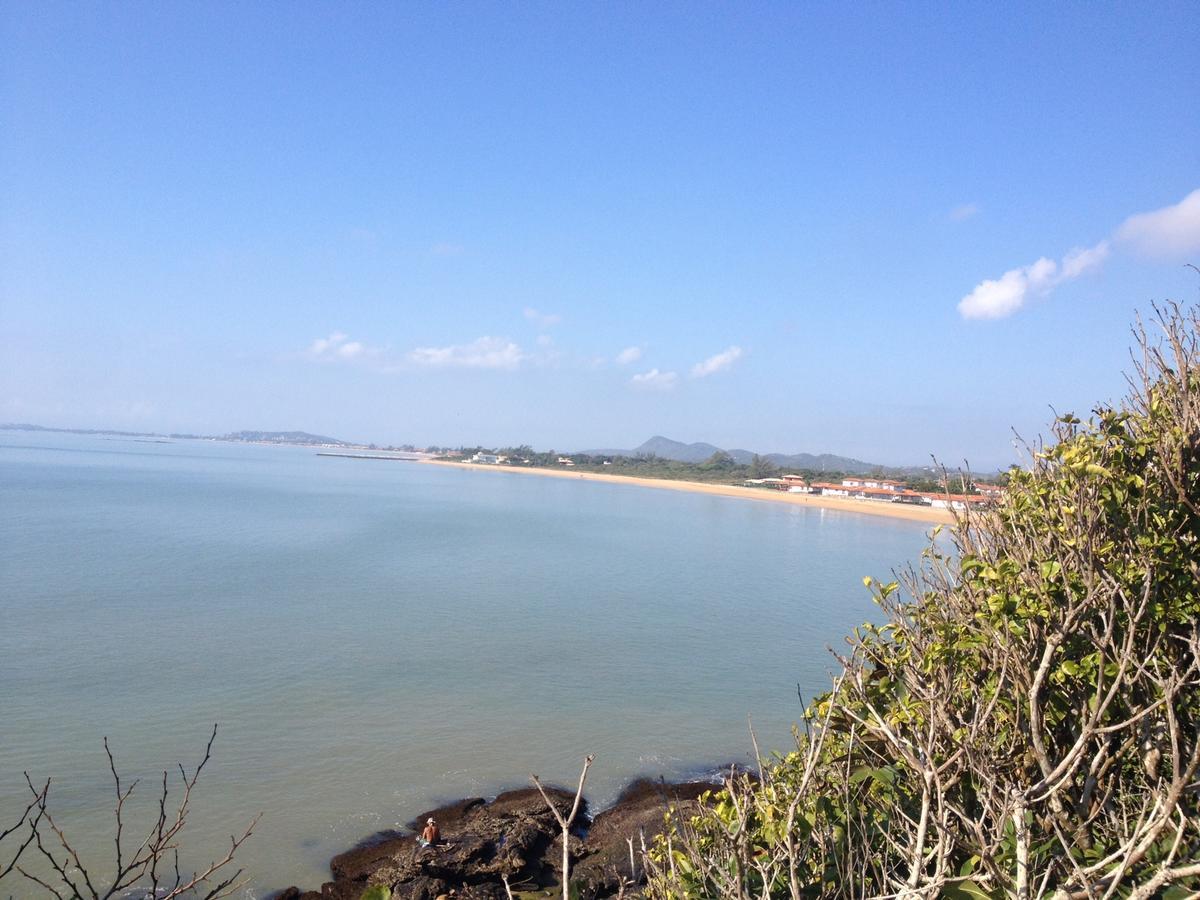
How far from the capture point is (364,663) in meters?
14.7

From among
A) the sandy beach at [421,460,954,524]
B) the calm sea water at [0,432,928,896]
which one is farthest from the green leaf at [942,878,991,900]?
the sandy beach at [421,460,954,524]

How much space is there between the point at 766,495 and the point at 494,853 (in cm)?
7261

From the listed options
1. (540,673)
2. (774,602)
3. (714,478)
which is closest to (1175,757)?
(540,673)

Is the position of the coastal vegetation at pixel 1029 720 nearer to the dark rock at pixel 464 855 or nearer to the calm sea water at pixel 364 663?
the dark rock at pixel 464 855

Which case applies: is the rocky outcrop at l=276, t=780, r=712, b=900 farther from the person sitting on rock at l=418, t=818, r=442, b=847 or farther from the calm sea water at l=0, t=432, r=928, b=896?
the calm sea water at l=0, t=432, r=928, b=896

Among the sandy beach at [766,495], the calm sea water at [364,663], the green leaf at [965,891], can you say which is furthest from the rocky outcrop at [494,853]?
the sandy beach at [766,495]

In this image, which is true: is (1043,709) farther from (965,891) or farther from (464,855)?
(464,855)

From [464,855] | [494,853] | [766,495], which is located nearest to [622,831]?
[494,853]

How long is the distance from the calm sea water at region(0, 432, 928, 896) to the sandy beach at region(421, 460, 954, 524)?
18968mm

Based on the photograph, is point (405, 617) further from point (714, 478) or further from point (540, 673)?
point (714, 478)

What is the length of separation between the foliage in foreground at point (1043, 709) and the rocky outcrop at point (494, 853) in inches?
162

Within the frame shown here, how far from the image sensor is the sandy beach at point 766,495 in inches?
2346

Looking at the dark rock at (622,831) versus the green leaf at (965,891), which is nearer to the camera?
the green leaf at (965,891)

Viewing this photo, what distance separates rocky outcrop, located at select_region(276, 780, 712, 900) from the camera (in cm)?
736
